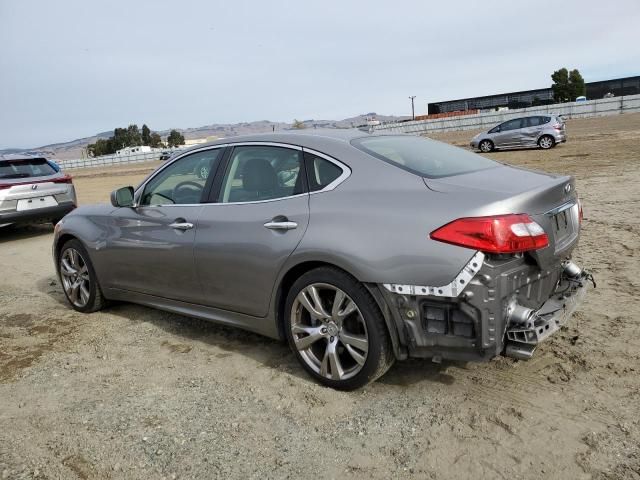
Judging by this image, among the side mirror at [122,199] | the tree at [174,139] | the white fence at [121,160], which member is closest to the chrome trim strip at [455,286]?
the side mirror at [122,199]

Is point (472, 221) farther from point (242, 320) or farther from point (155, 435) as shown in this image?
point (155, 435)

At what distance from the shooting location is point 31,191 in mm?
9664

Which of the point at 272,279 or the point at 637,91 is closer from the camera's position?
the point at 272,279

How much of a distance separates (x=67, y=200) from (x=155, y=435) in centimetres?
845

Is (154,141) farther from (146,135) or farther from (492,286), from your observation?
(492,286)

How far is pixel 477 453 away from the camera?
267cm

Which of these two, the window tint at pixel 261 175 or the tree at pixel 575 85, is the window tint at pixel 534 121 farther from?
the tree at pixel 575 85

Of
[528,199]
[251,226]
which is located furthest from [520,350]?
[251,226]

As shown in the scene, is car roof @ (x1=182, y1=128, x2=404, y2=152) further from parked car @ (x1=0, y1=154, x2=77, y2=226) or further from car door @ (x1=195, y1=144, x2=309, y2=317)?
parked car @ (x1=0, y1=154, x2=77, y2=226)

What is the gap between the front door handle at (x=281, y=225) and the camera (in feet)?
11.0

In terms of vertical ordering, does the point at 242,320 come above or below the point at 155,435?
above

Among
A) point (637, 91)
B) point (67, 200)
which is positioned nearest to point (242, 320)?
point (67, 200)

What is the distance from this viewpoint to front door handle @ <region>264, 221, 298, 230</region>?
132 inches

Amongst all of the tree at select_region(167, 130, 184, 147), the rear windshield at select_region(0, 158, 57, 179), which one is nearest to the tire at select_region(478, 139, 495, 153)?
the rear windshield at select_region(0, 158, 57, 179)
